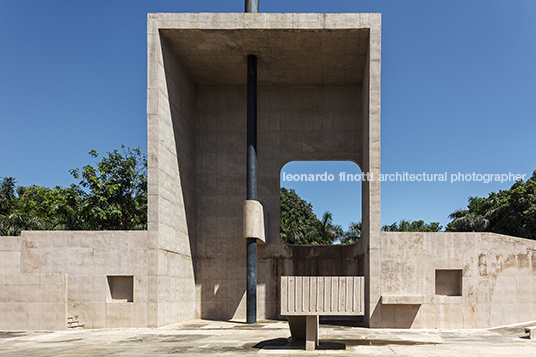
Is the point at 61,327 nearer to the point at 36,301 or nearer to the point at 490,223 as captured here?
the point at 36,301

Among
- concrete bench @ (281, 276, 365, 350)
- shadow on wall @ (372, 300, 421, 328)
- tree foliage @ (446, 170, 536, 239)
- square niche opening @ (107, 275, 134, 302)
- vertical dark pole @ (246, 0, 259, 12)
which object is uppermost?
vertical dark pole @ (246, 0, 259, 12)

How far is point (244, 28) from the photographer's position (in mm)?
19203

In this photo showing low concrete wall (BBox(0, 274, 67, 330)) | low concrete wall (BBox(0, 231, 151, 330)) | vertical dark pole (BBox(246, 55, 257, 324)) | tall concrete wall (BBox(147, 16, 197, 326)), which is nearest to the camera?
low concrete wall (BBox(0, 274, 67, 330))

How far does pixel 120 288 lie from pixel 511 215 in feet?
94.5

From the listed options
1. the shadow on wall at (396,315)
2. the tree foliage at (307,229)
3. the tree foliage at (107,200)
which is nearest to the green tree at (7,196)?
the tree foliage at (107,200)

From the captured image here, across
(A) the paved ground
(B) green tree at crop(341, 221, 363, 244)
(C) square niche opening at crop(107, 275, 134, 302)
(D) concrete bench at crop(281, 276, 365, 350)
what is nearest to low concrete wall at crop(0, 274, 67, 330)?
(A) the paved ground

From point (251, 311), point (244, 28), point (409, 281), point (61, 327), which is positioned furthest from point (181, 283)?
point (244, 28)

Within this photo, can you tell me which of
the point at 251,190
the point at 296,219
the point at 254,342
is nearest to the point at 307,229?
the point at 296,219

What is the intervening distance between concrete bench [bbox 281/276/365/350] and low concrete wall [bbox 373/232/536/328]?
6786 millimetres

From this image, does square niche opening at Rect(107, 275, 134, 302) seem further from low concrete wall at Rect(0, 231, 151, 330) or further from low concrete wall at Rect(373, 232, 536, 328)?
low concrete wall at Rect(373, 232, 536, 328)

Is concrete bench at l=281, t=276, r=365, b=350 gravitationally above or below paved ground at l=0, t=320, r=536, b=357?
above

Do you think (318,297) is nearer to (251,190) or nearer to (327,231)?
(251,190)

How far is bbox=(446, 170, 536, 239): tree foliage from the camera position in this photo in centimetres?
3453

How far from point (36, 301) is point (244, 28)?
12.1 meters
